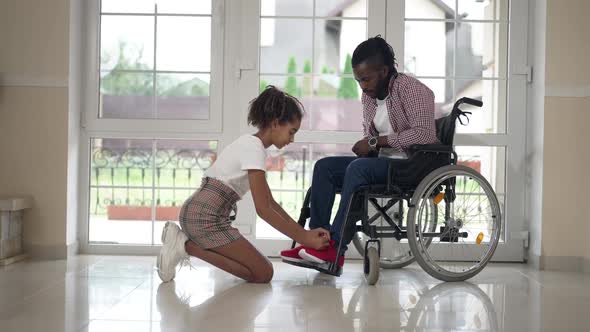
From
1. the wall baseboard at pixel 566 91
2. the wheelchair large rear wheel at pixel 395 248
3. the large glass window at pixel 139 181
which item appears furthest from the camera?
the large glass window at pixel 139 181

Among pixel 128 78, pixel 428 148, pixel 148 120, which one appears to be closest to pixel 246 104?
pixel 148 120

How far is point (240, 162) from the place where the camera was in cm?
320

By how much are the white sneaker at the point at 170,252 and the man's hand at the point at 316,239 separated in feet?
1.78

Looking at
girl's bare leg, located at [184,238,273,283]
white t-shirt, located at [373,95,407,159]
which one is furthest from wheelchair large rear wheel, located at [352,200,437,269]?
girl's bare leg, located at [184,238,273,283]

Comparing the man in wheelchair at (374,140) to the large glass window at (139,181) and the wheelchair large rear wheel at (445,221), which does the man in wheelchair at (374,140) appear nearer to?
the wheelchair large rear wheel at (445,221)

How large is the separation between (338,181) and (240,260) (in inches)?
24.1

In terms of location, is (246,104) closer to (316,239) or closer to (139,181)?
(139,181)

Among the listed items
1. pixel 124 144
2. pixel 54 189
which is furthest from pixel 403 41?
pixel 54 189

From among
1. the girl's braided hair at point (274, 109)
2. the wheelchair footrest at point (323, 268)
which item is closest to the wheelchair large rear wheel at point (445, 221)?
the wheelchair footrest at point (323, 268)

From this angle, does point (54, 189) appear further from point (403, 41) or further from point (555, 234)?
point (555, 234)

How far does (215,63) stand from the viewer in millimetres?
4223

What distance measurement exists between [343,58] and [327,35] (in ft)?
0.88

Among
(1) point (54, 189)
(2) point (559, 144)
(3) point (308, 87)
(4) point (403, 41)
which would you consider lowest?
(1) point (54, 189)

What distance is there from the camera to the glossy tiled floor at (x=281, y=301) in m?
2.47
